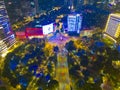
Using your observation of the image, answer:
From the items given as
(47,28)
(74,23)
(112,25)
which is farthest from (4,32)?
(112,25)

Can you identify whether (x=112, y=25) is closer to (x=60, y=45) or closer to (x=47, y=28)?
(x=60, y=45)

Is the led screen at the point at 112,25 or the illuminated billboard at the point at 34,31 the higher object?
the led screen at the point at 112,25

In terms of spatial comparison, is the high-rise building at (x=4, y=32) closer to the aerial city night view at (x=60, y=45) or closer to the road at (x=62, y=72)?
the aerial city night view at (x=60, y=45)

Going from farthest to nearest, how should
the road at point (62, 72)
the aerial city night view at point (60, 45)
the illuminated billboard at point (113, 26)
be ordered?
the illuminated billboard at point (113, 26), the aerial city night view at point (60, 45), the road at point (62, 72)

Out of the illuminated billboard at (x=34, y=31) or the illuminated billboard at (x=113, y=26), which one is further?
the illuminated billboard at (x=34, y=31)

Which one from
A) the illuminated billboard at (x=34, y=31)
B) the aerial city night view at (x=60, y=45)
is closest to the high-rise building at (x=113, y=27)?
the aerial city night view at (x=60, y=45)

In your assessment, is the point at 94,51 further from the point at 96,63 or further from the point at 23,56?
the point at 23,56

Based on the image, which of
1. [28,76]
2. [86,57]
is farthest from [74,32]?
[28,76]
